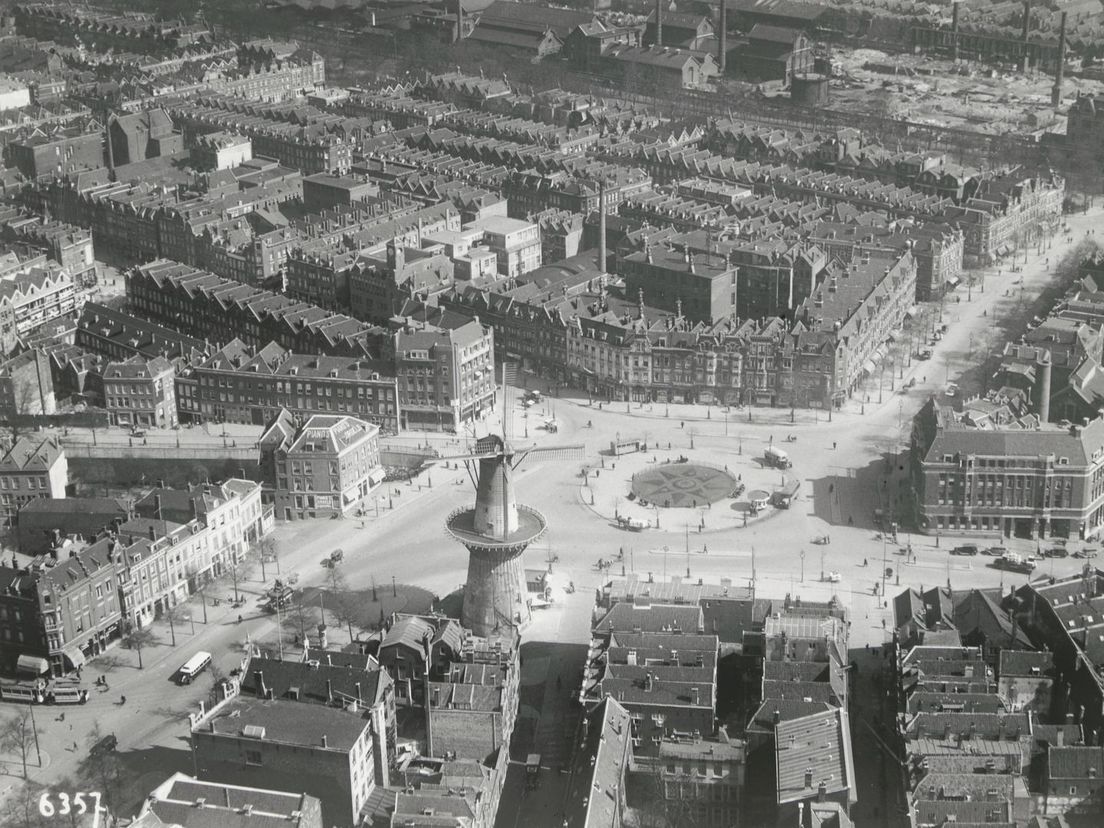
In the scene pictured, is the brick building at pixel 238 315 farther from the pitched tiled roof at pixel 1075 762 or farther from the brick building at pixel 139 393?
the pitched tiled roof at pixel 1075 762

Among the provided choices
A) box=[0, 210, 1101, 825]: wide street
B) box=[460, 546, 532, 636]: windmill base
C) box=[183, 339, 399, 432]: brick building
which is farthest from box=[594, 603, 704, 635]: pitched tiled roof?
box=[183, 339, 399, 432]: brick building

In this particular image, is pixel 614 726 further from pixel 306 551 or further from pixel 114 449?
pixel 114 449

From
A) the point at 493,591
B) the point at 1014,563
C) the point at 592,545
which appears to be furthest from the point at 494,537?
the point at 1014,563

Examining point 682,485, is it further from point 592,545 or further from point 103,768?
point 103,768

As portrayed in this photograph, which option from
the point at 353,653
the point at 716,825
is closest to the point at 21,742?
the point at 353,653

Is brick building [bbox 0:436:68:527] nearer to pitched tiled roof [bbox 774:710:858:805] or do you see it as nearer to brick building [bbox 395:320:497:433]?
brick building [bbox 395:320:497:433]
